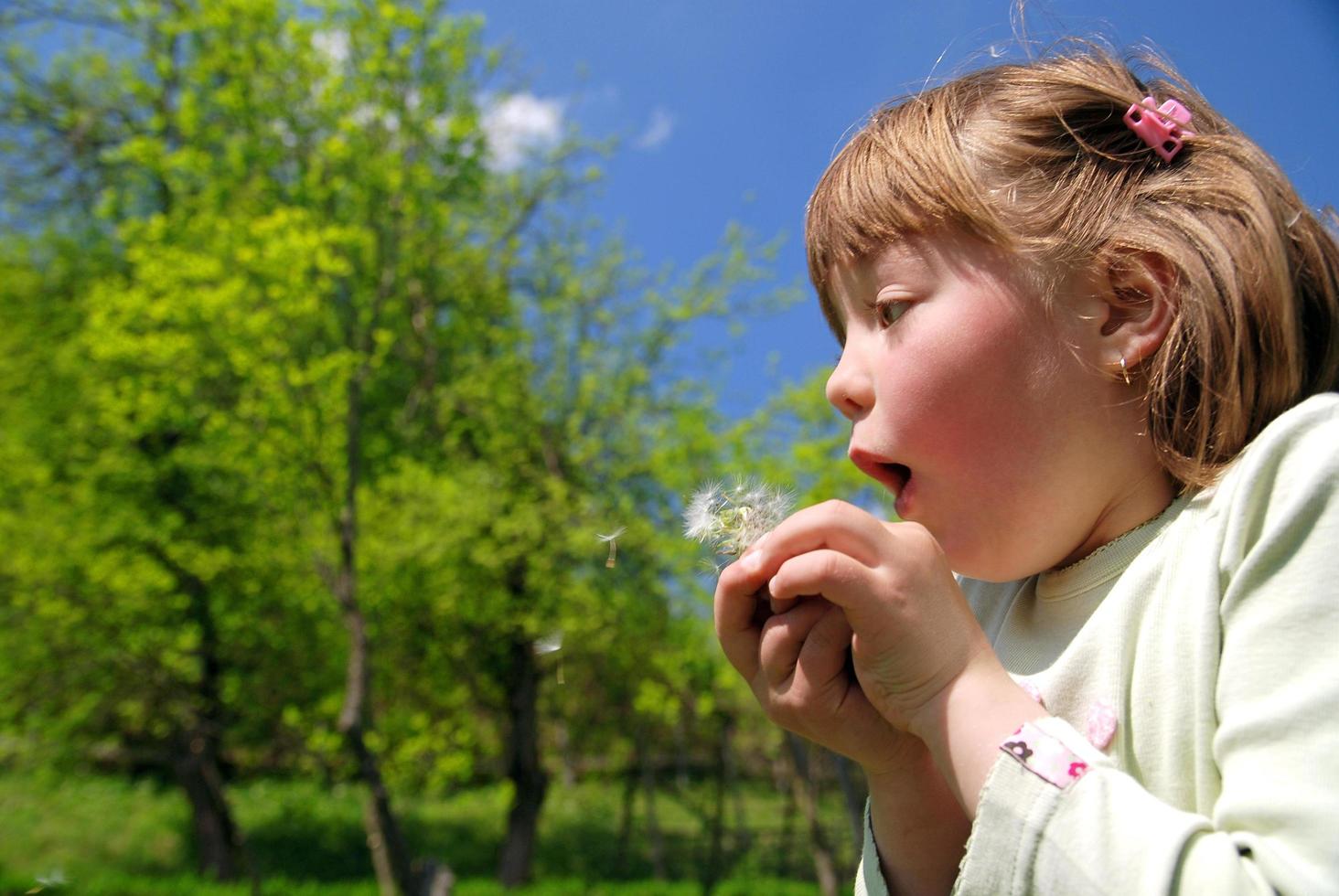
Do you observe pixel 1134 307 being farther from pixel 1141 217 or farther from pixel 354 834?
pixel 354 834

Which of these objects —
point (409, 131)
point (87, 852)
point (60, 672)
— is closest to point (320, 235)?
point (409, 131)

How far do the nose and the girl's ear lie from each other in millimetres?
216

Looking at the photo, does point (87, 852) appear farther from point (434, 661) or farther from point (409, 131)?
point (409, 131)

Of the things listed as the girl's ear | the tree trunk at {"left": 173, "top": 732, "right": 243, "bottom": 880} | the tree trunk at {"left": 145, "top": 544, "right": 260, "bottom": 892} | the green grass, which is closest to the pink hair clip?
the girl's ear

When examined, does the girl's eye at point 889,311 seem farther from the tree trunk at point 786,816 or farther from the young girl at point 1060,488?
the tree trunk at point 786,816

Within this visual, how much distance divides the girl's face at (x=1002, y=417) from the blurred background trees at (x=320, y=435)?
8.19 metres

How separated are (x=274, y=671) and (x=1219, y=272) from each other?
52.1ft

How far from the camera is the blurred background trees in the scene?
1002 cm

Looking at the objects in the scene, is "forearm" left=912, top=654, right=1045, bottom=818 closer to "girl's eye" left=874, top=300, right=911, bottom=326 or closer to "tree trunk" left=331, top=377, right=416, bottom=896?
"girl's eye" left=874, top=300, right=911, bottom=326

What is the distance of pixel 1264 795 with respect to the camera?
2.15 ft

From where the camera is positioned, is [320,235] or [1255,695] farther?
[320,235]

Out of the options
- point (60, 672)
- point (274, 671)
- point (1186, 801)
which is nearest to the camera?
point (1186, 801)

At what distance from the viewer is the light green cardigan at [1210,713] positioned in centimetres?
65

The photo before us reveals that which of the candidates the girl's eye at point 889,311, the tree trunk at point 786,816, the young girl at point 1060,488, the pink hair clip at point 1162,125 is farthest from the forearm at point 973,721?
the tree trunk at point 786,816
